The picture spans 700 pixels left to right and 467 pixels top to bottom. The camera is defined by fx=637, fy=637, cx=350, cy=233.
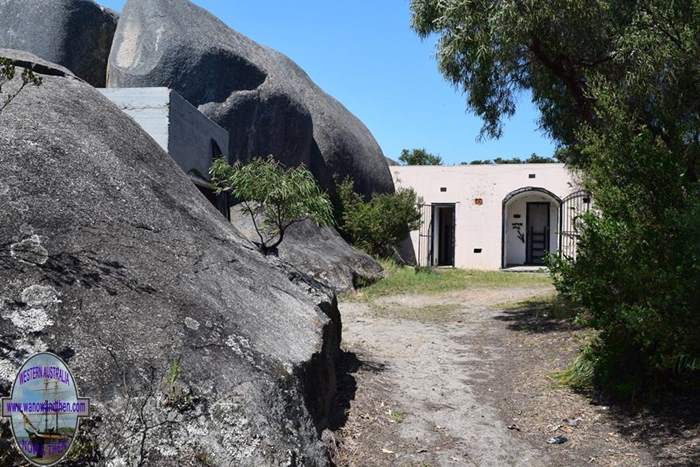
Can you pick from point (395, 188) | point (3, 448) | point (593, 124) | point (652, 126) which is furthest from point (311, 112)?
point (3, 448)

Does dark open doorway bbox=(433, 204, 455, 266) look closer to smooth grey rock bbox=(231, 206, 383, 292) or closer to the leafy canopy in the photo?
smooth grey rock bbox=(231, 206, 383, 292)

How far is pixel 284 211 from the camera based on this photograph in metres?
7.90

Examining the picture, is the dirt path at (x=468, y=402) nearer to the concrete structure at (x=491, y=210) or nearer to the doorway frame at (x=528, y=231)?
the concrete structure at (x=491, y=210)

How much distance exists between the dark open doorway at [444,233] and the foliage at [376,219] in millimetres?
5162

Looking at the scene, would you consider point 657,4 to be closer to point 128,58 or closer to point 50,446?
point 50,446

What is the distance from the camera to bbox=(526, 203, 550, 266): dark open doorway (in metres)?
24.1

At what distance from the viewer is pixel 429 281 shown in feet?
51.4

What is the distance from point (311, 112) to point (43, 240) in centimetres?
1527

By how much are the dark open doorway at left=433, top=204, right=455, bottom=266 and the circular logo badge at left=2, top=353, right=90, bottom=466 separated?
2164 centimetres

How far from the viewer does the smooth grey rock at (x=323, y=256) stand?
13117 millimetres

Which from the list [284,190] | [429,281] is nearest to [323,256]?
[429,281]

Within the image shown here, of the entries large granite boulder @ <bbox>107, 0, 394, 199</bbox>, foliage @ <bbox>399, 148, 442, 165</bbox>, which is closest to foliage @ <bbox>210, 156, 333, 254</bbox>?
large granite boulder @ <bbox>107, 0, 394, 199</bbox>

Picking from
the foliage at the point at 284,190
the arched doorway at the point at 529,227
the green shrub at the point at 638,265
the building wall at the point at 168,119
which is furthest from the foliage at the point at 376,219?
the green shrub at the point at 638,265

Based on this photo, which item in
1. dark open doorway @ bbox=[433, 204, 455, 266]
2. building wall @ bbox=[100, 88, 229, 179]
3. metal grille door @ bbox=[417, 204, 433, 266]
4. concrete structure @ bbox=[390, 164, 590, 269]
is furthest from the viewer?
dark open doorway @ bbox=[433, 204, 455, 266]
